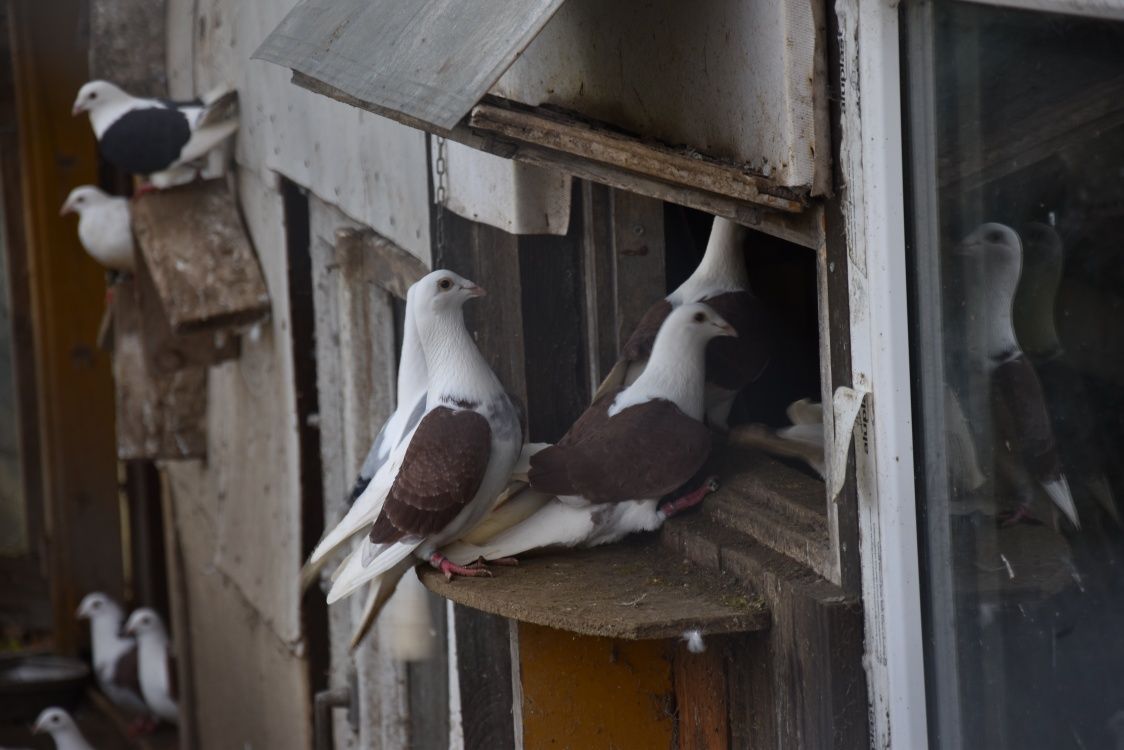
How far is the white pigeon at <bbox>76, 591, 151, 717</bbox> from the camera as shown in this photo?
768cm

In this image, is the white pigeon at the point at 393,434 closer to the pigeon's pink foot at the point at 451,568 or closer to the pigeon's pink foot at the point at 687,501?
the pigeon's pink foot at the point at 451,568

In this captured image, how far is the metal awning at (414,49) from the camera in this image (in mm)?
1881

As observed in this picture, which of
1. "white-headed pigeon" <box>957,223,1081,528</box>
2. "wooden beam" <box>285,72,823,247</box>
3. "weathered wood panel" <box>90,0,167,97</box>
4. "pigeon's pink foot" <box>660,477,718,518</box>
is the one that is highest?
"weathered wood panel" <box>90,0,167,97</box>

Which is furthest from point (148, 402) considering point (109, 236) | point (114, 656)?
point (114, 656)

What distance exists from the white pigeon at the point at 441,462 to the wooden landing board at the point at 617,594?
0.27ft

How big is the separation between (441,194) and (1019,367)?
1.76m

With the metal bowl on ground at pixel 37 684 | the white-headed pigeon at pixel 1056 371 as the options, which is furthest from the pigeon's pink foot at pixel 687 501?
the metal bowl on ground at pixel 37 684

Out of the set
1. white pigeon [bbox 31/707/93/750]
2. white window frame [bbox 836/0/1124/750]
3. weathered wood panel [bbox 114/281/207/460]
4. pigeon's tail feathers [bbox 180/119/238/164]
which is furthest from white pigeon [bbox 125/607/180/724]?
white window frame [bbox 836/0/1124/750]

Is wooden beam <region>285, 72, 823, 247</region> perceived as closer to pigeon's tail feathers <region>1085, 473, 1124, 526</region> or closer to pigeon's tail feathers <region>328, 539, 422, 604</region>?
pigeon's tail feathers <region>1085, 473, 1124, 526</region>

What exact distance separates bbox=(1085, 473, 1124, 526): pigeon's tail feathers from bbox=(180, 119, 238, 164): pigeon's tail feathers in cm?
437

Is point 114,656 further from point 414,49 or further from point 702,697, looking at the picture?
point 414,49

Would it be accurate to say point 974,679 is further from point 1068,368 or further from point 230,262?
point 230,262

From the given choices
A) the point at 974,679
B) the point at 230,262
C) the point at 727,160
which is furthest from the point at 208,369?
the point at 974,679

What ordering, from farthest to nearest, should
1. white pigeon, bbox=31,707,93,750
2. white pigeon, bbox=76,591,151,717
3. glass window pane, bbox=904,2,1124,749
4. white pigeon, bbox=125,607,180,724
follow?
white pigeon, bbox=76,591,151,717, white pigeon, bbox=125,607,180,724, white pigeon, bbox=31,707,93,750, glass window pane, bbox=904,2,1124,749
